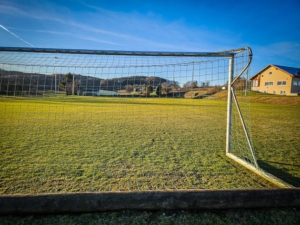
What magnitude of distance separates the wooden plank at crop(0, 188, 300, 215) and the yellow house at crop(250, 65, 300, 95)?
34.5m

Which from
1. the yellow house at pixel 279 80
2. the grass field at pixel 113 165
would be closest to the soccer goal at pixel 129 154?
the grass field at pixel 113 165

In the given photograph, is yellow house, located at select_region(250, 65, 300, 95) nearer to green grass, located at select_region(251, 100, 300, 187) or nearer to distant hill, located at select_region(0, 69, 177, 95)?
green grass, located at select_region(251, 100, 300, 187)

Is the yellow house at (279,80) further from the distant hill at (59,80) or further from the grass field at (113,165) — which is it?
the grass field at (113,165)

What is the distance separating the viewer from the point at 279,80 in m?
34.7

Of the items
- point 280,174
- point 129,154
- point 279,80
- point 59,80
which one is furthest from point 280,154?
point 279,80

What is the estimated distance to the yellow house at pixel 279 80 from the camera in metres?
32.7

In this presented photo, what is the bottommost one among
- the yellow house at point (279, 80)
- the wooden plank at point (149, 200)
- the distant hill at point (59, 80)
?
the wooden plank at point (149, 200)

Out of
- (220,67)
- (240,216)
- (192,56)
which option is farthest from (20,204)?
(220,67)

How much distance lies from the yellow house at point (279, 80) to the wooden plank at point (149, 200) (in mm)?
34459

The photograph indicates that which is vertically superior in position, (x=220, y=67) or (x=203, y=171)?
(x=220, y=67)

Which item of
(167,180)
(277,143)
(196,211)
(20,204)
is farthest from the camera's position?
(277,143)

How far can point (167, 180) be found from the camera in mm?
2906

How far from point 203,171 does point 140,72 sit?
2.78 m

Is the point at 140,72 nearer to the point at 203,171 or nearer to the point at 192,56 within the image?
the point at 192,56
